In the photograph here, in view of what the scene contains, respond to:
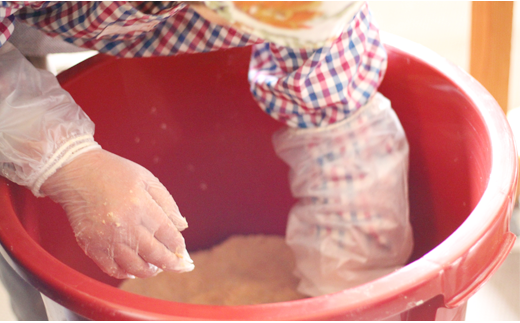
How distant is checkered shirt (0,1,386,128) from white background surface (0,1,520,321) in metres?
0.31

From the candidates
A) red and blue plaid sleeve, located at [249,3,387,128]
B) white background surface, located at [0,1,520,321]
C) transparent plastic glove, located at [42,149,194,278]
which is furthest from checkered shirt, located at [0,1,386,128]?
white background surface, located at [0,1,520,321]

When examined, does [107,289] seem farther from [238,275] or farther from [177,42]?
[238,275]

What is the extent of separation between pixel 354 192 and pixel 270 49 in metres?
0.17

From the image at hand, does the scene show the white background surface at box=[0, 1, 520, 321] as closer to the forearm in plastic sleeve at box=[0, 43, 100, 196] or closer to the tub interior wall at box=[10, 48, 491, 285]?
the tub interior wall at box=[10, 48, 491, 285]

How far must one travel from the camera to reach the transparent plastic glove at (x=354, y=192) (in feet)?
1.80

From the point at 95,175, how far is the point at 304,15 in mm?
206

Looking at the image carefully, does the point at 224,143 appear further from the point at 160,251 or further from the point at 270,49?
the point at 160,251

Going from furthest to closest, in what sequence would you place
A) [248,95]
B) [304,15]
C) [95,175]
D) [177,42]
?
[248,95] → [177,42] → [95,175] → [304,15]

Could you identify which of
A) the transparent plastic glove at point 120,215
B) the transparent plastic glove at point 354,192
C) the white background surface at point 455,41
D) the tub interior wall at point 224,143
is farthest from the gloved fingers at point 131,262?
the white background surface at point 455,41

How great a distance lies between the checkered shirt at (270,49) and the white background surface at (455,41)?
311 millimetres

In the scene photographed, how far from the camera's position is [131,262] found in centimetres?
38

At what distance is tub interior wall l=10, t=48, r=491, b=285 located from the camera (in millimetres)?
525

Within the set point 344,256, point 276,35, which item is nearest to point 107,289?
point 276,35

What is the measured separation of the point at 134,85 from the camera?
0.60 metres
